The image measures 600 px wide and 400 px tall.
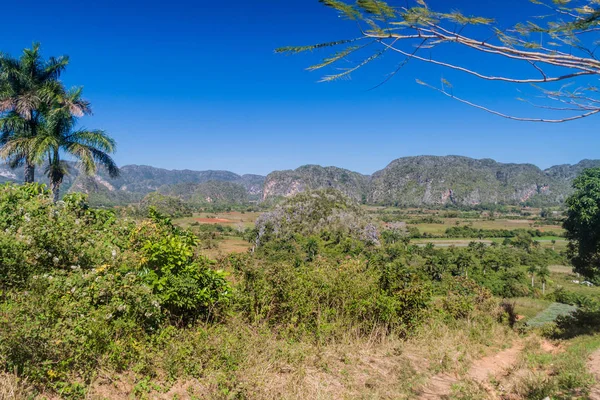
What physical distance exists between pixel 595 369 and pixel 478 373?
1829 millimetres

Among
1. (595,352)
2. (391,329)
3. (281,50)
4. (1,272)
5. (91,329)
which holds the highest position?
(281,50)

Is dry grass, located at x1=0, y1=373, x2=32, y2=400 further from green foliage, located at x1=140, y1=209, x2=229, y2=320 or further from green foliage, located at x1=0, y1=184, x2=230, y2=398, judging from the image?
green foliage, located at x1=140, y1=209, x2=229, y2=320

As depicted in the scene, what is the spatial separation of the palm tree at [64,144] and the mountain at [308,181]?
480 ft

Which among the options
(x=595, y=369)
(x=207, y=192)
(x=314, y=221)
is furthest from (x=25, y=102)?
(x=207, y=192)

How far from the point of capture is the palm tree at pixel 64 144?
29.5 feet

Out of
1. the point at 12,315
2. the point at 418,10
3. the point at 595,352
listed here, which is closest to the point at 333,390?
the point at 12,315

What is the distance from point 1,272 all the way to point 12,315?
120 centimetres

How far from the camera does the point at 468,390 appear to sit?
13.2ft

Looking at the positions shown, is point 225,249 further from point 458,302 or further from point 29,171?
point 458,302

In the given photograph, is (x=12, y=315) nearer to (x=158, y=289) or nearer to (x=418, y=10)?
(x=158, y=289)

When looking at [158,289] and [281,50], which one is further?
[158,289]

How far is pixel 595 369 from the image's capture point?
5105 millimetres

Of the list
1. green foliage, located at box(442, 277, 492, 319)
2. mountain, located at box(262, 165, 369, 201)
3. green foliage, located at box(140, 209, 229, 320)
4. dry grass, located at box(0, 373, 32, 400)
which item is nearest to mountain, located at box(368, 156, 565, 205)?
mountain, located at box(262, 165, 369, 201)

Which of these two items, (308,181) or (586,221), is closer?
(586,221)
